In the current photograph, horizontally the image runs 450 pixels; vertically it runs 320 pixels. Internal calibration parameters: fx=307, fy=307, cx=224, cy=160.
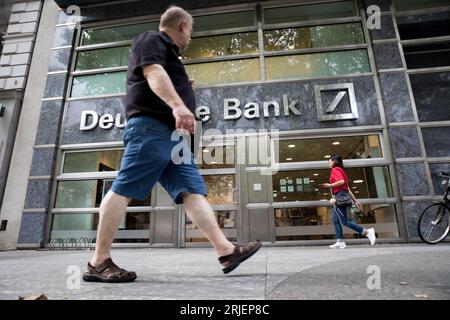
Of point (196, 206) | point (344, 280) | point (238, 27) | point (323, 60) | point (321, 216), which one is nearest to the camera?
point (344, 280)

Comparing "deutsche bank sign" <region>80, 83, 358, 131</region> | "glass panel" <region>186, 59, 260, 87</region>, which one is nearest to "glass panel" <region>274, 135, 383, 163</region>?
"deutsche bank sign" <region>80, 83, 358, 131</region>

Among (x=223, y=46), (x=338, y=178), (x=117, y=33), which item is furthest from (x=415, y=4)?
(x=117, y=33)

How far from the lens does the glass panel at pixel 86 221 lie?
22.6 feet

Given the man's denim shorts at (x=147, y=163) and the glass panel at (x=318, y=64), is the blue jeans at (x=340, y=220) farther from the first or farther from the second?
the man's denim shorts at (x=147, y=163)

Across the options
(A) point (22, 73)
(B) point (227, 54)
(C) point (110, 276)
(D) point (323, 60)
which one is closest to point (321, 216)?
(D) point (323, 60)

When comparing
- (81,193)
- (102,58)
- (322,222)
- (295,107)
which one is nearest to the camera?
(322,222)

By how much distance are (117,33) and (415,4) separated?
26.0ft

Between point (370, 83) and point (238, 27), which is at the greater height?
point (238, 27)

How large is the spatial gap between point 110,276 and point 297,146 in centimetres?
554

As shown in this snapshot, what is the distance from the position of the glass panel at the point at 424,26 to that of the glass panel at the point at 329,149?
9.77 feet

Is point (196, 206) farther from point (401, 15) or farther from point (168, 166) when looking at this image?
point (401, 15)

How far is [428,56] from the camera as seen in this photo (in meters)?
7.46

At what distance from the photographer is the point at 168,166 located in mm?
2326

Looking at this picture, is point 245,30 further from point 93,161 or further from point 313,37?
point 93,161
